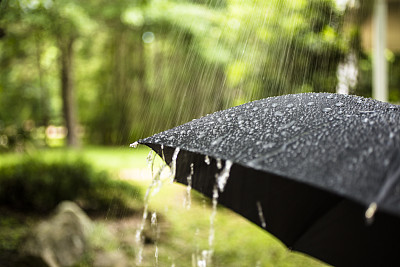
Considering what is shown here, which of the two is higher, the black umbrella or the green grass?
the black umbrella

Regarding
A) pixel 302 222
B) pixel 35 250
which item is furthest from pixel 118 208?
pixel 302 222

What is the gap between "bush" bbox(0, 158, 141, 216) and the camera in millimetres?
6570

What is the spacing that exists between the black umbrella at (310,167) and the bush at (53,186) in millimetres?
5402

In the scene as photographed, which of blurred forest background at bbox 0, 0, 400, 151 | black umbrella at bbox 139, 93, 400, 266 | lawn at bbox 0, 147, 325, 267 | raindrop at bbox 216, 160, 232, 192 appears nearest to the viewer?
black umbrella at bbox 139, 93, 400, 266

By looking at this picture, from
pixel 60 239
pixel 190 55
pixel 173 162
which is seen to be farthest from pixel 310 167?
pixel 190 55

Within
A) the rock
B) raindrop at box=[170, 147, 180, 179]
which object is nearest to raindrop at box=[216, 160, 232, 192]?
raindrop at box=[170, 147, 180, 179]

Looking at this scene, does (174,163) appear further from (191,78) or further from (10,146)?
(191,78)

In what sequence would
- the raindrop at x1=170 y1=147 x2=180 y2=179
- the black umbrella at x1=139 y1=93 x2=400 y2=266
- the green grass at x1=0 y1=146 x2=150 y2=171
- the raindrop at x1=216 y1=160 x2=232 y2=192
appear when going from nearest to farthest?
1. the black umbrella at x1=139 y1=93 x2=400 y2=266
2. the raindrop at x1=216 y1=160 x2=232 y2=192
3. the raindrop at x1=170 y1=147 x2=180 y2=179
4. the green grass at x1=0 y1=146 x2=150 y2=171

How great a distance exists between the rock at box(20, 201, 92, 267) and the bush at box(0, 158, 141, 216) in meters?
1.29

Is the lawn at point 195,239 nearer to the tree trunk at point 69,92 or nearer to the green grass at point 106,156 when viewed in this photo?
the green grass at point 106,156

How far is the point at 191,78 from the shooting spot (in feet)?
42.0

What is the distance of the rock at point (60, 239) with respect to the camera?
15.5ft

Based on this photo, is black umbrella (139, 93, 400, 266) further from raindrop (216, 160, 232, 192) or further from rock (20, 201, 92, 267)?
rock (20, 201, 92, 267)

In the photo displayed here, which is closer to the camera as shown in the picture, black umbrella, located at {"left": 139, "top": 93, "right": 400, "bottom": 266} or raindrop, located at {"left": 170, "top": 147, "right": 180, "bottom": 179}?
black umbrella, located at {"left": 139, "top": 93, "right": 400, "bottom": 266}
